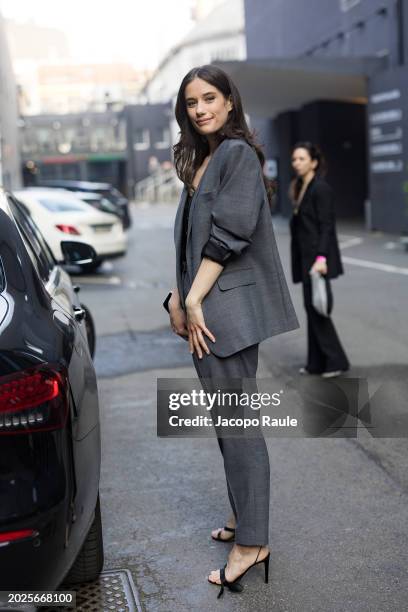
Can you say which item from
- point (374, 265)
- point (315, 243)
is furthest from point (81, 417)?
point (374, 265)

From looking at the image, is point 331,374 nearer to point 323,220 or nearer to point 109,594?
point 323,220

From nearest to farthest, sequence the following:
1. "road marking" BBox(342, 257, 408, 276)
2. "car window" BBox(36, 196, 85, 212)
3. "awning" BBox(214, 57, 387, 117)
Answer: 1. "road marking" BBox(342, 257, 408, 276)
2. "car window" BBox(36, 196, 85, 212)
3. "awning" BBox(214, 57, 387, 117)

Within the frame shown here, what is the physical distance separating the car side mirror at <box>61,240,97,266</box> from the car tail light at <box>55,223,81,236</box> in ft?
34.1

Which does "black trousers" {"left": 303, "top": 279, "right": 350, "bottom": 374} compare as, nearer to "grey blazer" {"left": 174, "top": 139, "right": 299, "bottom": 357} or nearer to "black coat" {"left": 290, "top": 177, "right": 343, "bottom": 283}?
"black coat" {"left": 290, "top": 177, "right": 343, "bottom": 283}

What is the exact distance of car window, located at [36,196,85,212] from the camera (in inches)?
613

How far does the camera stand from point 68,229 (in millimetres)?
15594

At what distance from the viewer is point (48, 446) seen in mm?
2516

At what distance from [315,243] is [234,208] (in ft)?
11.7

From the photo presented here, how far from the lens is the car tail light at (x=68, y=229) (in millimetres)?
15398

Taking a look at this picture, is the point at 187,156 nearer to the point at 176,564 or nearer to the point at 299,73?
the point at 176,564

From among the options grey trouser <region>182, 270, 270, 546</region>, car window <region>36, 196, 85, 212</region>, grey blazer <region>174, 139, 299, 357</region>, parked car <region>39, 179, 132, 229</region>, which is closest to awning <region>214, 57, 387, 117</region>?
parked car <region>39, 179, 132, 229</region>

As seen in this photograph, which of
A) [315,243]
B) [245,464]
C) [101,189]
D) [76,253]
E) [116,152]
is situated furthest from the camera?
[116,152]

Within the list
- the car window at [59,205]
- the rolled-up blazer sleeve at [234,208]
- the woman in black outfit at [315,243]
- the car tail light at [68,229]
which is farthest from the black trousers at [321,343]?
the car window at [59,205]

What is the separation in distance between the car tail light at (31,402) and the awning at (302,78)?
1799cm
